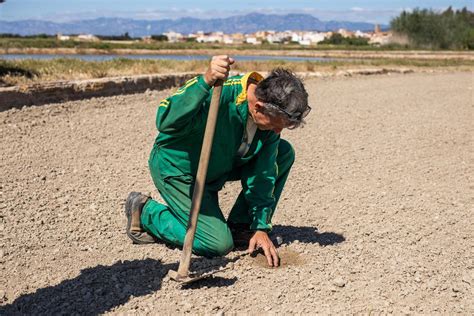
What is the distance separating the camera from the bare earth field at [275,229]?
3.33 m

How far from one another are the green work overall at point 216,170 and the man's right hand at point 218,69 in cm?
26

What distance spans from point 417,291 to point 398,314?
0.30 m

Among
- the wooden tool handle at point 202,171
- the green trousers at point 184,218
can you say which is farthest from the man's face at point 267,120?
the green trousers at point 184,218

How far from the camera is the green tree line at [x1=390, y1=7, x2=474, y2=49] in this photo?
5659cm

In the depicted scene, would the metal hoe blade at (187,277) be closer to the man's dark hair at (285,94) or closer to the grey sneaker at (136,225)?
the grey sneaker at (136,225)

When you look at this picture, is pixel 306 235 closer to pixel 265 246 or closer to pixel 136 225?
pixel 265 246

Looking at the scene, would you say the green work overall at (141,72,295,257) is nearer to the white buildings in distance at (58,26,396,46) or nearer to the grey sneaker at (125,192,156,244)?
the grey sneaker at (125,192,156,244)

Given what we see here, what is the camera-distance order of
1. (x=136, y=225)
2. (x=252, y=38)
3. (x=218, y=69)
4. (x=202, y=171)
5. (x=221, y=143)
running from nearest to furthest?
(x=218, y=69)
(x=202, y=171)
(x=221, y=143)
(x=136, y=225)
(x=252, y=38)

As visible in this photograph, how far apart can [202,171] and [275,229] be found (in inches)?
50.2

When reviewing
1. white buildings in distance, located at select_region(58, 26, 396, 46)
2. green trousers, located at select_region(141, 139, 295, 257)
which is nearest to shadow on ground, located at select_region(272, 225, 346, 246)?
green trousers, located at select_region(141, 139, 295, 257)

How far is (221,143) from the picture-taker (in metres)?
3.68

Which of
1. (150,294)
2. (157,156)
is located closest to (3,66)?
(157,156)

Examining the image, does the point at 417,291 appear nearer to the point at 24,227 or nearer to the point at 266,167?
the point at 266,167

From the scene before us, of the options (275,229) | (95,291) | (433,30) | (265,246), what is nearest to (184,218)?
(265,246)
